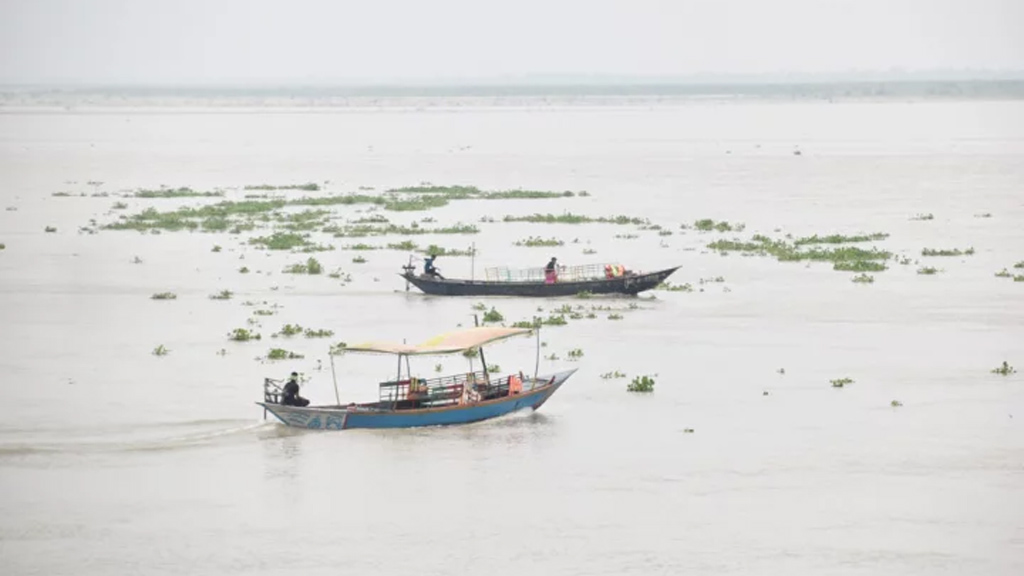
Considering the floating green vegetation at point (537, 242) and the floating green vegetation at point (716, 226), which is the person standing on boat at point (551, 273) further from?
the floating green vegetation at point (716, 226)

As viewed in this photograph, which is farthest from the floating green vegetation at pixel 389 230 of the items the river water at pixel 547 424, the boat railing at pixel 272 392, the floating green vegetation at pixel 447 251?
the boat railing at pixel 272 392

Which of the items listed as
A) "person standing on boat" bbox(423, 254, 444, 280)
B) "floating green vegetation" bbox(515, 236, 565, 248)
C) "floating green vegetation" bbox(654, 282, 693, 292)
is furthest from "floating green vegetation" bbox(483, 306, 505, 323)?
"floating green vegetation" bbox(515, 236, 565, 248)

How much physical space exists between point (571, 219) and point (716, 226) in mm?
5950

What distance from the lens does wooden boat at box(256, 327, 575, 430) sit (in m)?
28.2

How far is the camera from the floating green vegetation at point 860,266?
47.7 meters

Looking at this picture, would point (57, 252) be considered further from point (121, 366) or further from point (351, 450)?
point (351, 450)

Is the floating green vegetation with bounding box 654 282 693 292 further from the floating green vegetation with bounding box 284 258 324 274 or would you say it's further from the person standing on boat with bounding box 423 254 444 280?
the floating green vegetation with bounding box 284 258 324 274

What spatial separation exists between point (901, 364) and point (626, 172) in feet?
210

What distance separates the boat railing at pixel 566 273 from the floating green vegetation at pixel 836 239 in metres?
8.93

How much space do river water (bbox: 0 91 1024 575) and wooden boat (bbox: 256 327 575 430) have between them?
0.87ft

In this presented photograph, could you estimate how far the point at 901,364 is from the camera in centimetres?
3381

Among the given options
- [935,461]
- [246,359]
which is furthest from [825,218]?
[935,461]

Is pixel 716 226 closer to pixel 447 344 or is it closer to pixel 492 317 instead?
pixel 492 317

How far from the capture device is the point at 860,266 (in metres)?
48.1
